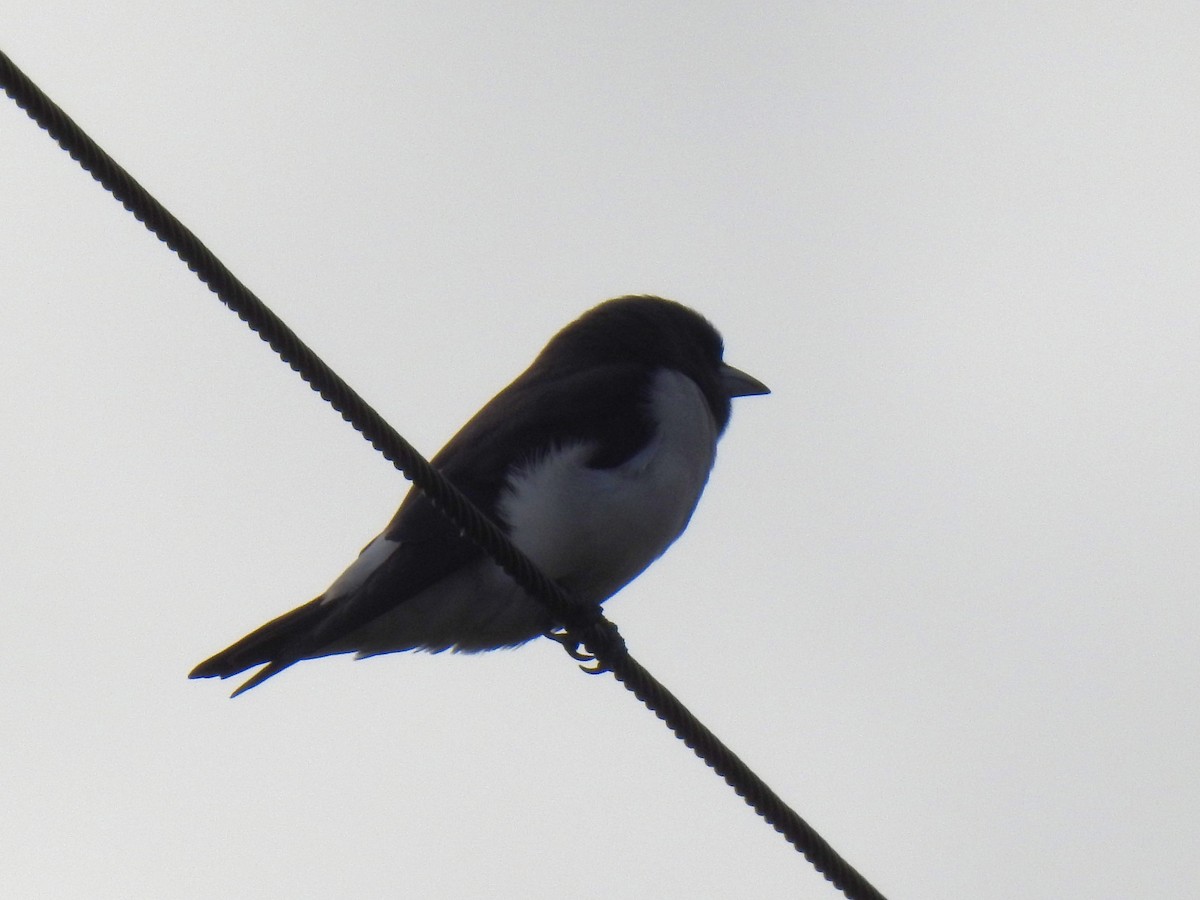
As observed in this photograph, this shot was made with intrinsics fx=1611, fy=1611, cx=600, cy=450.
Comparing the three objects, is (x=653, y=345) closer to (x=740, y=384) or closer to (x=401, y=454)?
(x=740, y=384)

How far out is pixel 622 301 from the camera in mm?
6781

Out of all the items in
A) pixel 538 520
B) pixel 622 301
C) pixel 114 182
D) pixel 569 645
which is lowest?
pixel 569 645

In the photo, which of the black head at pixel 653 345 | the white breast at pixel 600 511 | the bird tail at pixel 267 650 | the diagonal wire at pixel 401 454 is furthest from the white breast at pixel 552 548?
the black head at pixel 653 345

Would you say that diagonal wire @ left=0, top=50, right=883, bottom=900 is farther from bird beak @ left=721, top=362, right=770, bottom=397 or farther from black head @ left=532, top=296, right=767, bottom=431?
bird beak @ left=721, top=362, right=770, bottom=397

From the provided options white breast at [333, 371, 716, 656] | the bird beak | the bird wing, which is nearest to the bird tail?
the bird wing

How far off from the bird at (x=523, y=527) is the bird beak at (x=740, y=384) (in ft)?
3.39

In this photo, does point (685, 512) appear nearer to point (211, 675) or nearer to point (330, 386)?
point (211, 675)

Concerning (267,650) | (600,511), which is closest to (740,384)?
(600,511)

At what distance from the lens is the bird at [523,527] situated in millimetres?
4945

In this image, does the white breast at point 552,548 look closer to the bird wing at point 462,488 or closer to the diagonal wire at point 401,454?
the bird wing at point 462,488

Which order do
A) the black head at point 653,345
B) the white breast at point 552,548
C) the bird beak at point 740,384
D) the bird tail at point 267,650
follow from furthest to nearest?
the bird beak at point 740,384, the black head at point 653,345, the white breast at point 552,548, the bird tail at point 267,650

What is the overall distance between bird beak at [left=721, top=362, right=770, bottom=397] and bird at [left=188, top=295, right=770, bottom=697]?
1.03 metres

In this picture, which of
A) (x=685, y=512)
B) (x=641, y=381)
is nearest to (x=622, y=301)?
(x=641, y=381)

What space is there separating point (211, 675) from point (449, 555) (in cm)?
81
